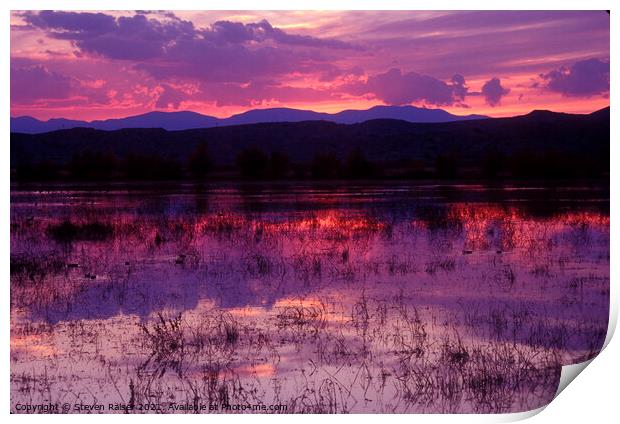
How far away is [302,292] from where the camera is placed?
1076 centimetres

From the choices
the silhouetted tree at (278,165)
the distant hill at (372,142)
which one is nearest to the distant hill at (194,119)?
the distant hill at (372,142)

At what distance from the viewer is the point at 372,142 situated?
4244 centimetres

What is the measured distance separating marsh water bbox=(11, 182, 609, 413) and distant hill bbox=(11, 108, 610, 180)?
11.7ft

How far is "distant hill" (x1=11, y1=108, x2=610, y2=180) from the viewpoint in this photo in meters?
23.0

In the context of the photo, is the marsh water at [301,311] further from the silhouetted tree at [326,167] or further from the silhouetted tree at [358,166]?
the silhouetted tree at [358,166]

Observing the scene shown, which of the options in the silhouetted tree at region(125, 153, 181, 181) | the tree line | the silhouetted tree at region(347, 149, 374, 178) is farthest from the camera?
the silhouetted tree at region(347, 149, 374, 178)

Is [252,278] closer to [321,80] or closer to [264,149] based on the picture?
[321,80]

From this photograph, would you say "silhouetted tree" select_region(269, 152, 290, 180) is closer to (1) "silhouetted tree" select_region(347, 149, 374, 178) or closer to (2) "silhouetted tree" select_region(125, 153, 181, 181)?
(1) "silhouetted tree" select_region(347, 149, 374, 178)

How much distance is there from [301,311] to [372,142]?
33.2 m

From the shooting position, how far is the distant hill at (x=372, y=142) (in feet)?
75.3

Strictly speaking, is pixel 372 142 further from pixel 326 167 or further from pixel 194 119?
pixel 194 119

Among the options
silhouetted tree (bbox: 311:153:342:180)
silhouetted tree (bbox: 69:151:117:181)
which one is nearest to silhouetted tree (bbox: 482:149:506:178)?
silhouetted tree (bbox: 311:153:342:180)

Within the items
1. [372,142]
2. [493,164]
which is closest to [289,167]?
[493,164]

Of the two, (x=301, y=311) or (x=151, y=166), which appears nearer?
(x=301, y=311)
